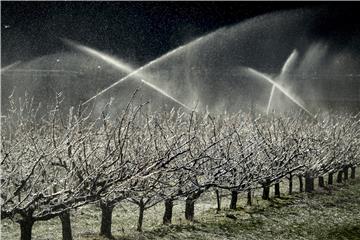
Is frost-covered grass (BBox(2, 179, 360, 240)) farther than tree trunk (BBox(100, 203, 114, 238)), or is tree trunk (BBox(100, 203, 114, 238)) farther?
frost-covered grass (BBox(2, 179, 360, 240))

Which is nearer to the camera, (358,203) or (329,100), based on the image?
(358,203)

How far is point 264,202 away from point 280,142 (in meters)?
5.48

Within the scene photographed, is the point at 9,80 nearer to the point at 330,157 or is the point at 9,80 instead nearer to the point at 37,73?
the point at 37,73

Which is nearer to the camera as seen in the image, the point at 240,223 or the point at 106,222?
the point at 106,222

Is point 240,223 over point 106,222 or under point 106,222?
under

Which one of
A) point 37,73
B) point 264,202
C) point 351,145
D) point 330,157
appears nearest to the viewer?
point 264,202

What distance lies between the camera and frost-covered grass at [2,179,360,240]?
86.8ft

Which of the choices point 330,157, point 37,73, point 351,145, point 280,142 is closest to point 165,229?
point 280,142

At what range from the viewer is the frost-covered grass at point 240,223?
86.8 ft

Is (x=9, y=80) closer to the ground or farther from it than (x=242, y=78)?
closer to the ground

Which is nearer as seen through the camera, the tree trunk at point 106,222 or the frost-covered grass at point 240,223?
the tree trunk at point 106,222

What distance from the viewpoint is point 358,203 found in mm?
37844

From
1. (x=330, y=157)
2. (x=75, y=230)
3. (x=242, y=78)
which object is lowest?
(x=75, y=230)

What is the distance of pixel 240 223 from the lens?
2973 centimetres
